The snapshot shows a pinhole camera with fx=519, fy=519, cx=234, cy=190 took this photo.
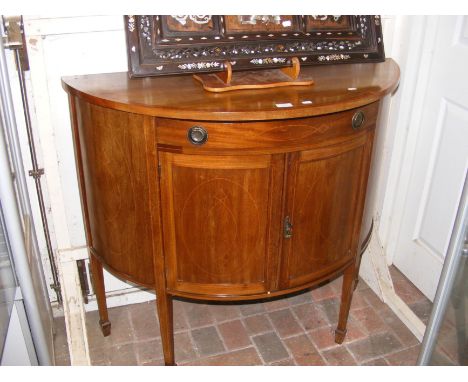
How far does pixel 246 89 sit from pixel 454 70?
0.97m

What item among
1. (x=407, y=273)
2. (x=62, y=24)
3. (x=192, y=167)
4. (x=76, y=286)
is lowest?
(x=407, y=273)

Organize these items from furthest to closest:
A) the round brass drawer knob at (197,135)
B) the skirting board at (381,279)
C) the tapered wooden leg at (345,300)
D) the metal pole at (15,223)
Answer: the skirting board at (381,279) < the tapered wooden leg at (345,300) < the round brass drawer knob at (197,135) < the metal pole at (15,223)

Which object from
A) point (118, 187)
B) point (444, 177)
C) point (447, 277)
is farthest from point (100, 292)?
point (444, 177)

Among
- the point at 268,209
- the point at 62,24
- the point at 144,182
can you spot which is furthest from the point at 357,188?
the point at 62,24

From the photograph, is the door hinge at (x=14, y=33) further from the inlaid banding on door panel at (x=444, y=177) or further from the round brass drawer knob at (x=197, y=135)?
the inlaid banding on door panel at (x=444, y=177)

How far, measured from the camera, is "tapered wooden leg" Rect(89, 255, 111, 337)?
6.61 feet

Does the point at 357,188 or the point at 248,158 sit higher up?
the point at 248,158

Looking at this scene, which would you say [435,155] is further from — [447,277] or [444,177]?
[447,277]

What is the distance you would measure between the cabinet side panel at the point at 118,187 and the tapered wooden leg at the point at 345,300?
2.46 feet

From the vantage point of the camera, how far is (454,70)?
207 cm

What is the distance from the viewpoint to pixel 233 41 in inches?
68.1

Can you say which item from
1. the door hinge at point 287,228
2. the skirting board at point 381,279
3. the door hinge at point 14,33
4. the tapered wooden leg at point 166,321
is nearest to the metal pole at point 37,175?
the door hinge at point 14,33

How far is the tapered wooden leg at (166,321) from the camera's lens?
5.90 ft

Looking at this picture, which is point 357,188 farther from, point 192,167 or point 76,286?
point 76,286
